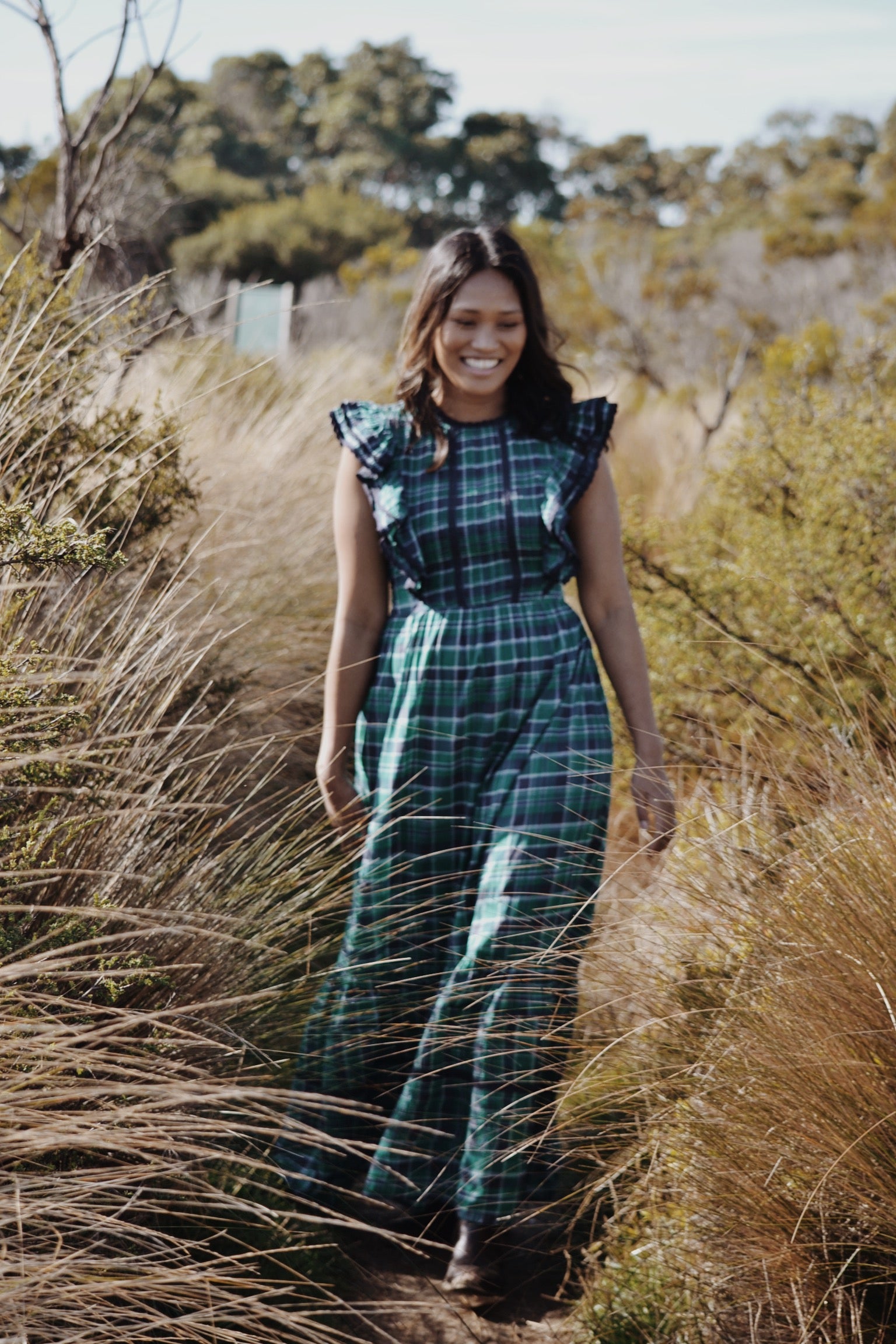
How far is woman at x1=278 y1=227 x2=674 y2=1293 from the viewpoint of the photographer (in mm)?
2473

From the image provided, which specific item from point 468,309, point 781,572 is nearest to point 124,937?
point 468,309

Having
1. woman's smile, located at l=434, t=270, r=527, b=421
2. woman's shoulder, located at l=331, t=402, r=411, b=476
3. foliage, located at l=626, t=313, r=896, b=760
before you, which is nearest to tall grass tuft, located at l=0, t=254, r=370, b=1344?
woman's shoulder, located at l=331, t=402, r=411, b=476

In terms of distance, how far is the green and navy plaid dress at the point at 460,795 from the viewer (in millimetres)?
2445

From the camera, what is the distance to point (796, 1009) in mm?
1762

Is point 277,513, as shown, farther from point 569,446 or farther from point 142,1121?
point 142,1121

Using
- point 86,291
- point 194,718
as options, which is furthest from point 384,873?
point 86,291

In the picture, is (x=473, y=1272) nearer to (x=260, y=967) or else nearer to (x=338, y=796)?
(x=260, y=967)

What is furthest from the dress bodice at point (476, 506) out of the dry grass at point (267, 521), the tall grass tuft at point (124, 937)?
the tall grass tuft at point (124, 937)

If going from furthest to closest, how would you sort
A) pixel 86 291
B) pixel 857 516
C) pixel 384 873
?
pixel 86 291
pixel 857 516
pixel 384 873

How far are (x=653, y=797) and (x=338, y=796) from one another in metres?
0.67

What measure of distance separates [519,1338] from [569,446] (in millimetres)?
1720

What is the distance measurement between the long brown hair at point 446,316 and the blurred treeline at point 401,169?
20.0 meters

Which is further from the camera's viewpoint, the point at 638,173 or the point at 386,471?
the point at 638,173

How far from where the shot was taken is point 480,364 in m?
2.68
